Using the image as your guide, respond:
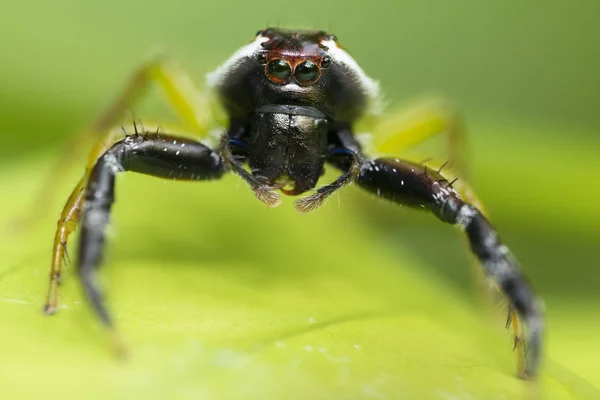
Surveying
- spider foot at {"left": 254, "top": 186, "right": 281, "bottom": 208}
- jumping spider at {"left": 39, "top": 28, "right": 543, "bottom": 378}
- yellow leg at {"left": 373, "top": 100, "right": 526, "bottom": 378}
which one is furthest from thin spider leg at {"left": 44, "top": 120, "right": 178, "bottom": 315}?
yellow leg at {"left": 373, "top": 100, "right": 526, "bottom": 378}

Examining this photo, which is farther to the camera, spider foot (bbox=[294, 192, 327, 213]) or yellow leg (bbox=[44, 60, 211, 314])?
yellow leg (bbox=[44, 60, 211, 314])

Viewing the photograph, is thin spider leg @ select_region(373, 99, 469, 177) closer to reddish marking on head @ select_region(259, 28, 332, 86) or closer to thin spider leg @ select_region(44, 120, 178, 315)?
reddish marking on head @ select_region(259, 28, 332, 86)

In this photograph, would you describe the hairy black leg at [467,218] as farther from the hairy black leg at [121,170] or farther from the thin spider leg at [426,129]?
the thin spider leg at [426,129]

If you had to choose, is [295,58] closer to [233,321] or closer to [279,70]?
[279,70]

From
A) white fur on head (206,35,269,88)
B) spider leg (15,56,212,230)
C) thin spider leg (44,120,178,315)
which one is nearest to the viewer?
thin spider leg (44,120,178,315)

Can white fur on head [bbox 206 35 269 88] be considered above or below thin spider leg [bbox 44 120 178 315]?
above

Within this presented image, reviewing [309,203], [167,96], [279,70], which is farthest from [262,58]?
[167,96]

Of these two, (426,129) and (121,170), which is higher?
(426,129)
